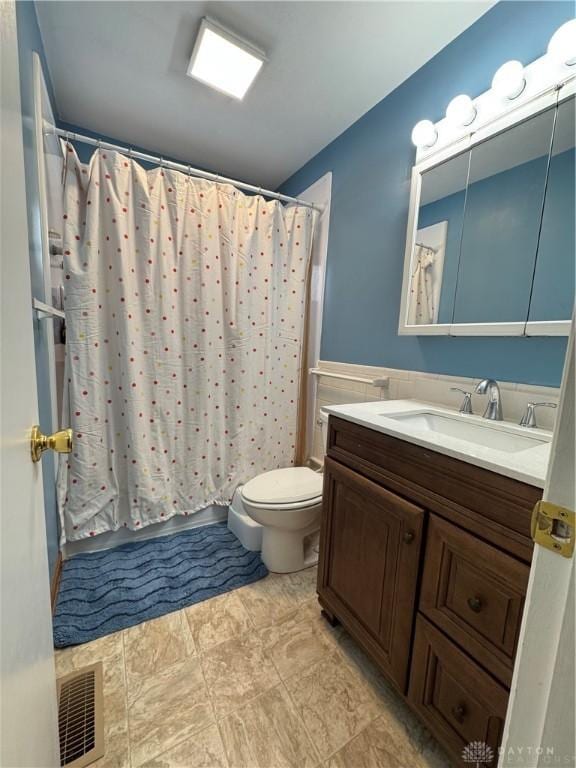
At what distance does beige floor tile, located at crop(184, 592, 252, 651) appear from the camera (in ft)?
4.02

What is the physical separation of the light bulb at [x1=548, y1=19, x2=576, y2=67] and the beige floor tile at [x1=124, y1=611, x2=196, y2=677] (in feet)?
7.56

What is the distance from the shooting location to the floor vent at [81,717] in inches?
33.9

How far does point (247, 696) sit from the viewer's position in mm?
1028

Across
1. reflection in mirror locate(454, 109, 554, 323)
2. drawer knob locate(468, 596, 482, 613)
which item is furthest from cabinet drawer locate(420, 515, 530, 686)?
reflection in mirror locate(454, 109, 554, 323)

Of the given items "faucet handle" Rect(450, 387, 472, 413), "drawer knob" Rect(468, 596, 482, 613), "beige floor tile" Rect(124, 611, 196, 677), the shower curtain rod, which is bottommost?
"beige floor tile" Rect(124, 611, 196, 677)

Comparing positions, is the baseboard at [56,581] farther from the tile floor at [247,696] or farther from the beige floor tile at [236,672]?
the beige floor tile at [236,672]

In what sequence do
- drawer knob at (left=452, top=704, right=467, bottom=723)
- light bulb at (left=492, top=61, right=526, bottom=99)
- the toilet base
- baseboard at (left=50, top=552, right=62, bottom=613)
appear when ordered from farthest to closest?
the toilet base
baseboard at (left=50, top=552, right=62, bottom=613)
light bulb at (left=492, top=61, right=526, bottom=99)
drawer knob at (left=452, top=704, right=467, bottom=723)

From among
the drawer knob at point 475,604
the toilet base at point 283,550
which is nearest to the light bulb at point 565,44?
the drawer knob at point 475,604

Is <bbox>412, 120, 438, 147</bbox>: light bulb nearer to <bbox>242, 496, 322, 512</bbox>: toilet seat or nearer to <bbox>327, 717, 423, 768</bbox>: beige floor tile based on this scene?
<bbox>242, 496, 322, 512</bbox>: toilet seat

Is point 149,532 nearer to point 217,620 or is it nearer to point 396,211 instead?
point 217,620

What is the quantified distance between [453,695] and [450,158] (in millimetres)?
1771

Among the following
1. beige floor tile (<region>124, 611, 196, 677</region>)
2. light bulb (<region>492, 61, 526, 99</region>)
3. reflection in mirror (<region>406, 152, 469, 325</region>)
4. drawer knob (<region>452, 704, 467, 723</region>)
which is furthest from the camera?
reflection in mirror (<region>406, 152, 469, 325</region>)

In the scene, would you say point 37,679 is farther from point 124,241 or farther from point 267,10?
point 267,10

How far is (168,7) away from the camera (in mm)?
1143
